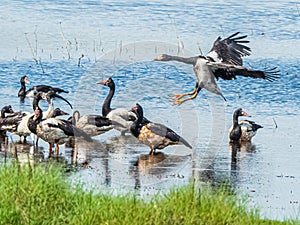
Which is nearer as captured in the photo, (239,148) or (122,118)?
(239,148)

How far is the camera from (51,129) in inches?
499

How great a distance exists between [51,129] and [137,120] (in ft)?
4.73

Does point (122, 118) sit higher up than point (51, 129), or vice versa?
point (51, 129)

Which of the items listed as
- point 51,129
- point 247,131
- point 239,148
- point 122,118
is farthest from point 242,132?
point 51,129

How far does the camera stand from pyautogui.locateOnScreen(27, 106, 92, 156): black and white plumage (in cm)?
1265

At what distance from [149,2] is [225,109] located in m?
12.3

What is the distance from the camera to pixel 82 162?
38.9 ft

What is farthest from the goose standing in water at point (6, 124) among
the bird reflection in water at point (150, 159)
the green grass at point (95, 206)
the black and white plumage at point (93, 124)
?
the green grass at point (95, 206)

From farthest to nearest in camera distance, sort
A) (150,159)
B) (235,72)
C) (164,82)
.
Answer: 1. (164,82)
2. (235,72)
3. (150,159)

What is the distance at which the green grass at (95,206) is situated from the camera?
7.77 metres

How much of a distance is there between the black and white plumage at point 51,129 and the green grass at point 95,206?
4314 millimetres

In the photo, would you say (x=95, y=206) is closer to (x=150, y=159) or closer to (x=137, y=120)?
(x=150, y=159)

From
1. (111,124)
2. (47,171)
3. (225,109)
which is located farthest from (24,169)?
(225,109)

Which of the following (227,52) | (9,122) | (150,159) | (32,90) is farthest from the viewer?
(32,90)
